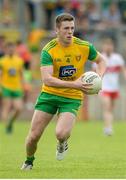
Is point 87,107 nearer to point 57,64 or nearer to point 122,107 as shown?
point 122,107

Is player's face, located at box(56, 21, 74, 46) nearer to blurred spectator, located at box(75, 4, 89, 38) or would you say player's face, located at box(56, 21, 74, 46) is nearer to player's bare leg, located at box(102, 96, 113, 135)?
player's bare leg, located at box(102, 96, 113, 135)

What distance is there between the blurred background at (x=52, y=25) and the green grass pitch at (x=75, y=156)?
14.3 ft

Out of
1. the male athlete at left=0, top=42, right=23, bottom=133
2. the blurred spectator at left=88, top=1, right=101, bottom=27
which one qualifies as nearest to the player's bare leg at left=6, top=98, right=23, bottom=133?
the male athlete at left=0, top=42, right=23, bottom=133

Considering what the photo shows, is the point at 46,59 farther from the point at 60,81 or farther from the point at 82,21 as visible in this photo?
the point at 82,21

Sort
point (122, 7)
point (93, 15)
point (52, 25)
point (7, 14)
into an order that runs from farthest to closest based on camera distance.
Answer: point (7, 14), point (52, 25), point (93, 15), point (122, 7)

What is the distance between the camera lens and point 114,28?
28.4 metres

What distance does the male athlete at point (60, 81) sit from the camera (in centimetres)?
1153

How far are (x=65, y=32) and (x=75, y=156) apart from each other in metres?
3.95

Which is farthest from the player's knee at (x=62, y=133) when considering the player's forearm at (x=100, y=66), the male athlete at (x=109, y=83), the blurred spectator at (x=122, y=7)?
the blurred spectator at (x=122, y=7)

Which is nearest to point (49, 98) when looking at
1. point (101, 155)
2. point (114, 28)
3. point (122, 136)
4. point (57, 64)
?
point (57, 64)

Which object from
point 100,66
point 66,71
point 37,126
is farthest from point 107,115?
point 37,126

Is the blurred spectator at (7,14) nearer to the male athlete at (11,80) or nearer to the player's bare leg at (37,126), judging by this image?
the male athlete at (11,80)

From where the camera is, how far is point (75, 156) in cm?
1487

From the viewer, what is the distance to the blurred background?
2780 centimetres
